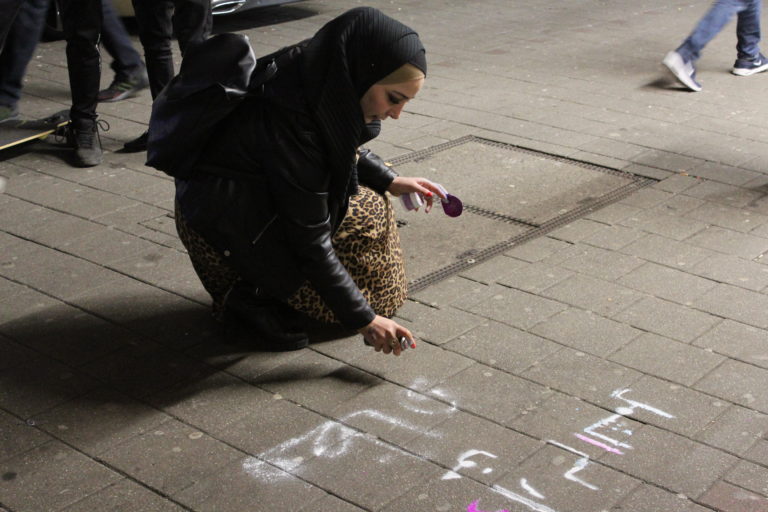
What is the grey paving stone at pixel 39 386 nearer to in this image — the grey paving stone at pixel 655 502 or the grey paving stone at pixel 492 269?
the grey paving stone at pixel 492 269

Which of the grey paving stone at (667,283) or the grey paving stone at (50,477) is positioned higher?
the grey paving stone at (50,477)

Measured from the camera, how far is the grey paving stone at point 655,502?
9.53 ft

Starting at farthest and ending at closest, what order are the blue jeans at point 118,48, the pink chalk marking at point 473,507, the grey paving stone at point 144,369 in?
the blue jeans at point 118,48, the grey paving stone at point 144,369, the pink chalk marking at point 473,507

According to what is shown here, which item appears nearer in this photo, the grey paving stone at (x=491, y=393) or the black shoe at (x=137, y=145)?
the grey paving stone at (x=491, y=393)

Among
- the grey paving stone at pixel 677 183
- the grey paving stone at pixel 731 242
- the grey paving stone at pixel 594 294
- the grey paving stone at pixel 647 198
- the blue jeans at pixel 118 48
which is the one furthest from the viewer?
the blue jeans at pixel 118 48

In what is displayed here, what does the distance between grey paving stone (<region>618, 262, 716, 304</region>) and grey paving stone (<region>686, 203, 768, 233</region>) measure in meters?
0.70

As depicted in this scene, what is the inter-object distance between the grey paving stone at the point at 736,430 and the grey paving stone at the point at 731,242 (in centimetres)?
144

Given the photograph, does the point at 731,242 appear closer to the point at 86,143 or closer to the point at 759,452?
the point at 759,452

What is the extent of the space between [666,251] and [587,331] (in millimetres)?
978

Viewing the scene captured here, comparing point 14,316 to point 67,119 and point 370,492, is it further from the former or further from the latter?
point 67,119

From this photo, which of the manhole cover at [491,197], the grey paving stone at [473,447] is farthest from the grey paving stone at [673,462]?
the manhole cover at [491,197]

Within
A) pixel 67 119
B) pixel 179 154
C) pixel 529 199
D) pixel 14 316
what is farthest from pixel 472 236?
pixel 67 119

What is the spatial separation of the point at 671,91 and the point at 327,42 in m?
4.96

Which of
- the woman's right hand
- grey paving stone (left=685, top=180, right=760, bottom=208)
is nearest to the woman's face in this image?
the woman's right hand
